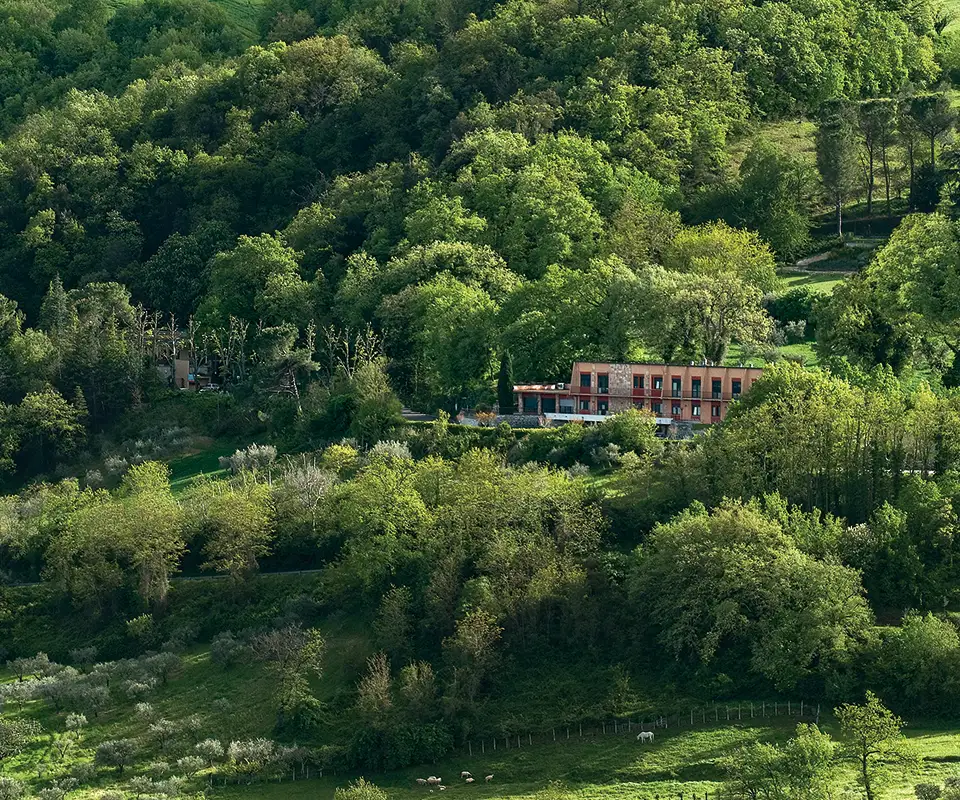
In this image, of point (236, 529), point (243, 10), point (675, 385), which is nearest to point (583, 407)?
point (675, 385)

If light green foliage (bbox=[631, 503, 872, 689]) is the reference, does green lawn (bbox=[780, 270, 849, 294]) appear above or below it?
above

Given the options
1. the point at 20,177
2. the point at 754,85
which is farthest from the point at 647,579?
the point at 20,177

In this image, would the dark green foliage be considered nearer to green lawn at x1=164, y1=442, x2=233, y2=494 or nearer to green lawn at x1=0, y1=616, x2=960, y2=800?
green lawn at x1=0, y1=616, x2=960, y2=800

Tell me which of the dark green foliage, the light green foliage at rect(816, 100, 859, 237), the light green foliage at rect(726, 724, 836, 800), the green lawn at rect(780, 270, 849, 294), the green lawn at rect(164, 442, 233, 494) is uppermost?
the light green foliage at rect(816, 100, 859, 237)

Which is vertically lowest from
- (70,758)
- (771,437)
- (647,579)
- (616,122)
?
(70,758)

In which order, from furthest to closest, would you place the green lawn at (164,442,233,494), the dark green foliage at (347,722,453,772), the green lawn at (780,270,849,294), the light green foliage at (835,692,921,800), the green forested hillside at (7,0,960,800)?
A: the green lawn at (780,270,849,294), the green lawn at (164,442,233,494), the green forested hillside at (7,0,960,800), the dark green foliage at (347,722,453,772), the light green foliage at (835,692,921,800)

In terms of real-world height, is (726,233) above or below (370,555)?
above

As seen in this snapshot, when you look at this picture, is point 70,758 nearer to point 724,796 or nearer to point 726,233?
point 724,796

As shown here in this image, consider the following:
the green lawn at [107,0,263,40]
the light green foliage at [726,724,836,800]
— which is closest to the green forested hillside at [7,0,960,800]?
the light green foliage at [726,724,836,800]

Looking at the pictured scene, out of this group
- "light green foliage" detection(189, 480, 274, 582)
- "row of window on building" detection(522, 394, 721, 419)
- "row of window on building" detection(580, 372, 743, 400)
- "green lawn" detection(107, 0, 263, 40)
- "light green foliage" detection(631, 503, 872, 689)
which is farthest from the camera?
"green lawn" detection(107, 0, 263, 40)
